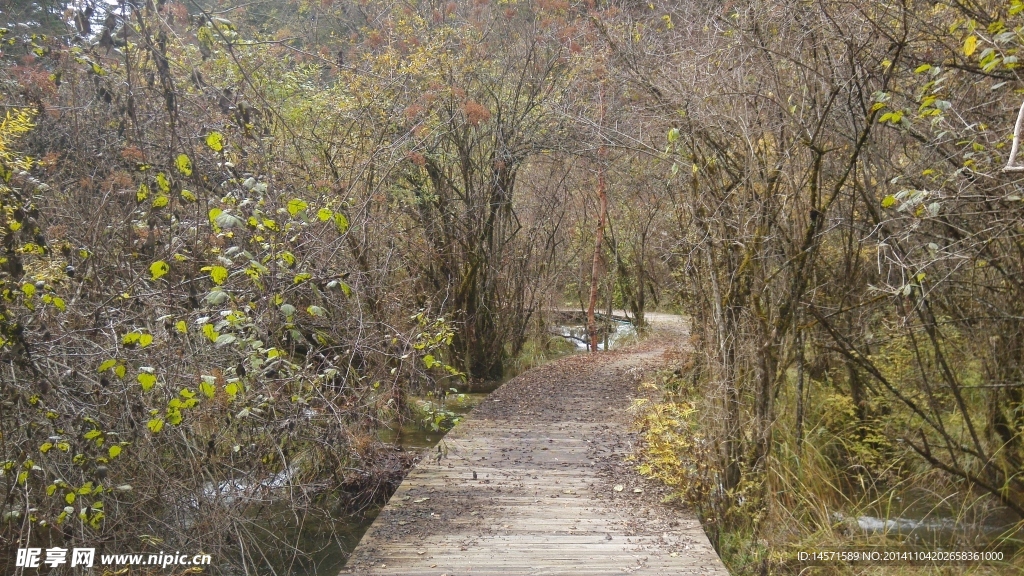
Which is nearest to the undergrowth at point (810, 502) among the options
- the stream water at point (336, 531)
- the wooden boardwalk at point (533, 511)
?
the wooden boardwalk at point (533, 511)

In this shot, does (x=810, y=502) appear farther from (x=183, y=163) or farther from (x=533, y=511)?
(x=183, y=163)

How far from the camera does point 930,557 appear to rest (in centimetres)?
470

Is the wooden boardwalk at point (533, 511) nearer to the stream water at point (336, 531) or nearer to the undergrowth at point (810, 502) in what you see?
the undergrowth at point (810, 502)

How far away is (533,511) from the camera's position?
5113mm

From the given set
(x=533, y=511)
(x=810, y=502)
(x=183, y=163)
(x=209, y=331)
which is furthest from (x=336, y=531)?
(x=183, y=163)

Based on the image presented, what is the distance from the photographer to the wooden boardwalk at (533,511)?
4.23 m

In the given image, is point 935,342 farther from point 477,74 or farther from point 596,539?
point 477,74

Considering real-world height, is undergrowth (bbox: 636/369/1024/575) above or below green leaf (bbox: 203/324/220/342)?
below

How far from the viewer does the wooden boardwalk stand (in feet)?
13.9

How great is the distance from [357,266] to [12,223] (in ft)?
12.3

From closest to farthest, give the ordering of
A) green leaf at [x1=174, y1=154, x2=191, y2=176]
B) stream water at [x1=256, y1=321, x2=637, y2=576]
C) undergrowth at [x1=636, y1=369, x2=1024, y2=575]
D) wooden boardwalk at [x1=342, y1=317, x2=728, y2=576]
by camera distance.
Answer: green leaf at [x1=174, y1=154, x2=191, y2=176] → wooden boardwalk at [x1=342, y1=317, x2=728, y2=576] → undergrowth at [x1=636, y1=369, x2=1024, y2=575] → stream water at [x1=256, y1=321, x2=637, y2=576]

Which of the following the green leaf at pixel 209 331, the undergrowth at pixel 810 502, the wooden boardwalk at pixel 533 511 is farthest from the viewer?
the undergrowth at pixel 810 502

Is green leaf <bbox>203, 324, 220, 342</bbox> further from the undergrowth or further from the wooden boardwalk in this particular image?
the undergrowth

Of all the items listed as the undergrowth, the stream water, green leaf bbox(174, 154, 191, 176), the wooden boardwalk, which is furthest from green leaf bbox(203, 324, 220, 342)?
the undergrowth
